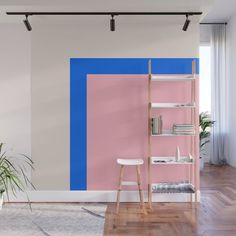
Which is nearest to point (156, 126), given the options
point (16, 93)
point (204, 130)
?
point (16, 93)

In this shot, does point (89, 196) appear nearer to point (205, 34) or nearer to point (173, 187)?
point (173, 187)

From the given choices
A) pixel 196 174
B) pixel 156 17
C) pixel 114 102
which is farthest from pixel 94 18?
pixel 196 174

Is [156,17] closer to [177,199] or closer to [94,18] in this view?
[94,18]

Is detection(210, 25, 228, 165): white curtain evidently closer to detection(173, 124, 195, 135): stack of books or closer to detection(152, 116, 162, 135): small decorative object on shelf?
detection(173, 124, 195, 135): stack of books

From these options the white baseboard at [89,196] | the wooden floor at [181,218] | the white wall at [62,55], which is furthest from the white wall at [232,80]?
the white baseboard at [89,196]

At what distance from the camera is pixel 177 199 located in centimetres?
431

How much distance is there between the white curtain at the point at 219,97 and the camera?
23.3 ft

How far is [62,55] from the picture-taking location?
436 centimetres

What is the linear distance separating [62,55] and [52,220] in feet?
7.33

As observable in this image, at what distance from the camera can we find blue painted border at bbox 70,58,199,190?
4344 millimetres

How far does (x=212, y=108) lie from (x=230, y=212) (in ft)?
12.1

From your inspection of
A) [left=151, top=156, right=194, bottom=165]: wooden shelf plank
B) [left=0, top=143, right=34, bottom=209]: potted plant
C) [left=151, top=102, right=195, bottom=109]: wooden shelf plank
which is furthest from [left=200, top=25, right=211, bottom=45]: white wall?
[left=0, top=143, right=34, bottom=209]: potted plant

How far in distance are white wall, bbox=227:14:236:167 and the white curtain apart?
120mm

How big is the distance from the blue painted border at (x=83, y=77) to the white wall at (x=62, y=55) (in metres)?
0.07
